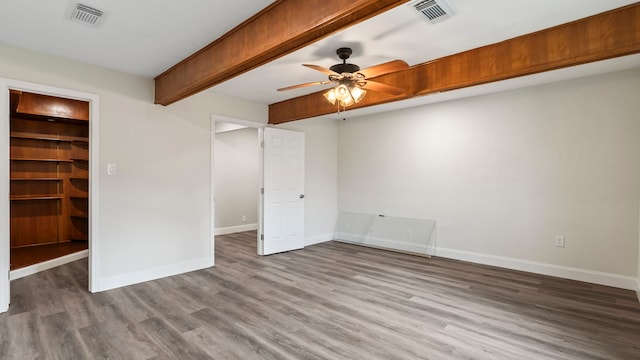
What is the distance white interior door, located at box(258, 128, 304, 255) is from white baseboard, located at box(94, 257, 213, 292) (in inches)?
41.0

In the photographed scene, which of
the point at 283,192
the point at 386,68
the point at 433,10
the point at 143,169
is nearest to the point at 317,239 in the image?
the point at 283,192

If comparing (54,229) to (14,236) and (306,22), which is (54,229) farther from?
(306,22)

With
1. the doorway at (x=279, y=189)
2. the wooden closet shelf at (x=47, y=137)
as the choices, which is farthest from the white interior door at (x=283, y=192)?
the wooden closet shelf at (x=47, y=137)

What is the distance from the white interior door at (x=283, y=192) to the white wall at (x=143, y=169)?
965 mm

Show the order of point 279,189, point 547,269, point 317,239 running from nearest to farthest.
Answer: point 547,269, point 279,189, point 317,239

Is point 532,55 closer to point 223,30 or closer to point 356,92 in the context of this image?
point 356,92

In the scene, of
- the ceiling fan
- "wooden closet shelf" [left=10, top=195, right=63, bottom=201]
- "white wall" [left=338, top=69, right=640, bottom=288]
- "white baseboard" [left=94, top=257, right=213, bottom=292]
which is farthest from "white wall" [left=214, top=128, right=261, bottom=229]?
the ceiling fan

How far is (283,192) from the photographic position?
17.6 feet

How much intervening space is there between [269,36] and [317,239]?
14.5ft

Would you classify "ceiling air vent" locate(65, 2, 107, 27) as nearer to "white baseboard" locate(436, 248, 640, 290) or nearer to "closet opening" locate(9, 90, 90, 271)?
"closet opening" locate(9, 90, 90, 271)

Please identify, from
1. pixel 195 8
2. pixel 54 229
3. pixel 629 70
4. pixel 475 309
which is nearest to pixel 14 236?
pixel 54 229

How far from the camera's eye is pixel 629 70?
354 centimetres

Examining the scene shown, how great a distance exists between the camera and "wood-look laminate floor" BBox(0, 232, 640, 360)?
92.8 inches

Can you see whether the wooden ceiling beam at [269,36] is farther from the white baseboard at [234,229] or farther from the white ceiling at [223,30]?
the white baseboard at [234,229]
